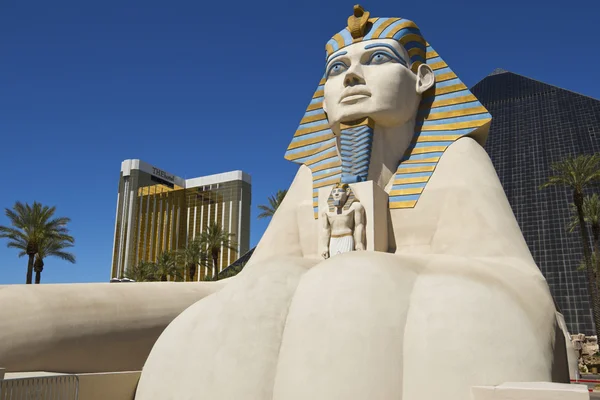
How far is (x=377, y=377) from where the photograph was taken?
13.1 feet

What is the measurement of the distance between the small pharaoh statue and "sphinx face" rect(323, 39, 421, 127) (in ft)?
3.68

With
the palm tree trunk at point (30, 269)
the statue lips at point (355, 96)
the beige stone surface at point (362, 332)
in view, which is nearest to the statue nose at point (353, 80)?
the statue lips at point (355, 96)

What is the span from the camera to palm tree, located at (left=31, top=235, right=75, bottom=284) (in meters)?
21.6

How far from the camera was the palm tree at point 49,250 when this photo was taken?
71.0 ft

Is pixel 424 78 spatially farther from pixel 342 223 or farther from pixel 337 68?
pixel 342 223

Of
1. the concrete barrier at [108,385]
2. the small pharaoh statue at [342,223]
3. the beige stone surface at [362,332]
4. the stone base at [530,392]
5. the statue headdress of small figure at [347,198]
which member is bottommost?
the concrete barrier at [108,385]

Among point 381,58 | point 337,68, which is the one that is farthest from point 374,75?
point 337,68

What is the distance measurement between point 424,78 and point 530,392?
5012 millimetres

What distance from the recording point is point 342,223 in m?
6.72

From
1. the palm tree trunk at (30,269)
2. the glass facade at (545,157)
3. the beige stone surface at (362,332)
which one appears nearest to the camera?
the beige stone surface at (362,332)

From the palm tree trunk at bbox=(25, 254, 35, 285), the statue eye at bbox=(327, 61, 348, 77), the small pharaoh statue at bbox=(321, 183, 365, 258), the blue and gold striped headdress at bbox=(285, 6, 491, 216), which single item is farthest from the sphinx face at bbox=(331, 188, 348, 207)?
the palm tree trunk at bbox=(25, 254, 35, 285)

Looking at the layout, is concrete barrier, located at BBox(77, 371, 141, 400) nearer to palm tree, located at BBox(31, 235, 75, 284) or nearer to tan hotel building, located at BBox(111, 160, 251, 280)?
palm tree, located at BBox(31, 235, 75, 284)

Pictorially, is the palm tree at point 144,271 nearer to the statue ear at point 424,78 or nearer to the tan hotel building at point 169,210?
the tan hotel building at point 169,210

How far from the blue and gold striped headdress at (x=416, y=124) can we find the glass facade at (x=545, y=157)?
1113 inches
